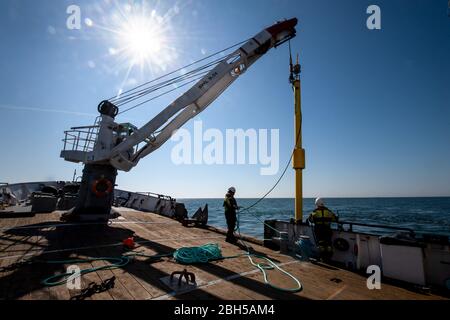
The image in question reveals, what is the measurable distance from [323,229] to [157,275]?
4602 mm

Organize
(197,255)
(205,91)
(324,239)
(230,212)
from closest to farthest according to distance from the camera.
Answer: (197,255)
(324,239)
(230,212)
(205,91)

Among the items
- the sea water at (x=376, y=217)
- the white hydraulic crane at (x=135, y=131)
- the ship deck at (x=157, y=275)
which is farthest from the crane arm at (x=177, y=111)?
the sea water at (x=376, y=217)

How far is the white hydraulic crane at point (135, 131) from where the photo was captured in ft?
32.2

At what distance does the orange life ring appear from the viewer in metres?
10.5

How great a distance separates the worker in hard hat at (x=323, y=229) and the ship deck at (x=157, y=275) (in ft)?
1.82

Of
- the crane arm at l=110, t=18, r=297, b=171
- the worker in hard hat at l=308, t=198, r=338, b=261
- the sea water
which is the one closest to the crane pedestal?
the crane arm at l=110, t=18, r=297, b=171

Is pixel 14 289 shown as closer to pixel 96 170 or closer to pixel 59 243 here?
pixel 59 243

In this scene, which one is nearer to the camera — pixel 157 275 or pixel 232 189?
pixel 157 275

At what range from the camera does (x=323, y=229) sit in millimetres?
5992

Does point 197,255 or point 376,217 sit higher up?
point 197,255

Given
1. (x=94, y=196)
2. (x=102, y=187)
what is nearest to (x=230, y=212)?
(x=102, y=187)

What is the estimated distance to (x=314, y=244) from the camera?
251 inches

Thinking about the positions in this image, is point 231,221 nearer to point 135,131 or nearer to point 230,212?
point 230,212

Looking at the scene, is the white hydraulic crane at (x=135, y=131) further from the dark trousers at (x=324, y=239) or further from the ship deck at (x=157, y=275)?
the dark trousers at (x=324, y=239)
